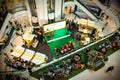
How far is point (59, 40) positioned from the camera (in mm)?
27156

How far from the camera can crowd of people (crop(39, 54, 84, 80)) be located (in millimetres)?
21344

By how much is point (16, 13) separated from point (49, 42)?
20.3ft

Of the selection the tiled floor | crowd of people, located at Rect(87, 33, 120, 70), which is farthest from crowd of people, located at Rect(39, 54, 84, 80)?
crowd of people, located at Rect(87, 33, 120, 70)

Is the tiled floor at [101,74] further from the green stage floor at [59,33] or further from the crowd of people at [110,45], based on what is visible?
the green stage floor at [59,33]

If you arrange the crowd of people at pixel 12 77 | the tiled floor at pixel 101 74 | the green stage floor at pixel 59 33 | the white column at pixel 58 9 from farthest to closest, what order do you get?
the green stage floor at pixel 59 33 → the white column at pixel 58 9 → the tiled floor at pixel 101 74 → the crowd of people at pixel 12 77

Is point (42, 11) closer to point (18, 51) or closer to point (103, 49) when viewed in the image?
point (18, 51)

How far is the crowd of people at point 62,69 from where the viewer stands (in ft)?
70.0

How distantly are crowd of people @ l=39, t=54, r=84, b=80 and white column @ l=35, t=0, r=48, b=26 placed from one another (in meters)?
7.28

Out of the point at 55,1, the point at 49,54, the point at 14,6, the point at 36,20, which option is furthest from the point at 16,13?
the point at 49,54

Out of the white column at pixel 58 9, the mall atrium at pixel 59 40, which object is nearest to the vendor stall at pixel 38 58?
the mall atrium at pixel 59 40

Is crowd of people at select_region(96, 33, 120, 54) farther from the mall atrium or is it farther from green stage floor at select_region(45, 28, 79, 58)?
green stage floor at select_region(45, 28, 79, 58)

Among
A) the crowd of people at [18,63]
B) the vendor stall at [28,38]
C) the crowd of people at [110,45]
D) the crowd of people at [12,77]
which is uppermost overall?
the vendor stall at [28,38]

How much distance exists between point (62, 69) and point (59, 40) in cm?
624

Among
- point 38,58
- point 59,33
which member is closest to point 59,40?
Result: point 59,33
